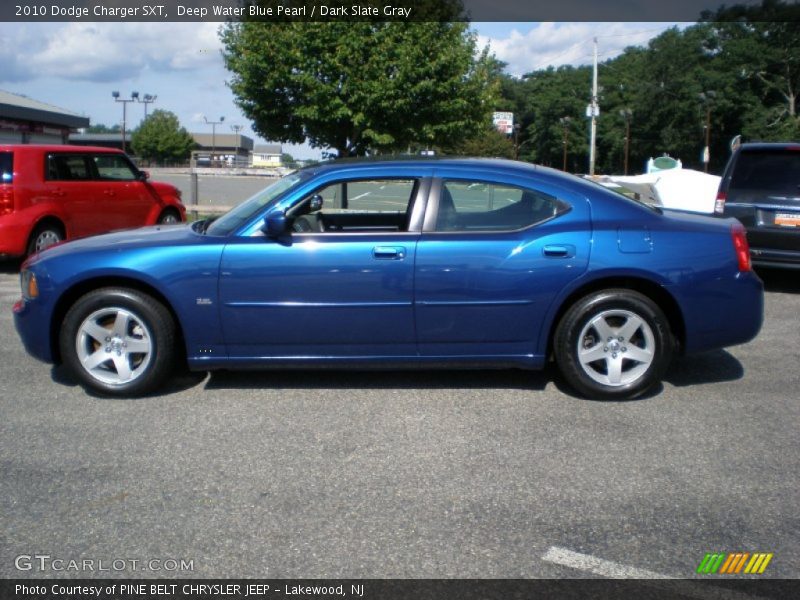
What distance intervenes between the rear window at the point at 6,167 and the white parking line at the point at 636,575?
9.19 metres

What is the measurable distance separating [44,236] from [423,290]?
730 centimetres

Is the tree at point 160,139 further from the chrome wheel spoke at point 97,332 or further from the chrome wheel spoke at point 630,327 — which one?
the chrome wheel spoke at point 630,327

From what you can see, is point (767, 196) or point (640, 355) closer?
point (640, 355)

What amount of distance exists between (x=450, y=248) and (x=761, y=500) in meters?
2.28

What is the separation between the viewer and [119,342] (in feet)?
17.8

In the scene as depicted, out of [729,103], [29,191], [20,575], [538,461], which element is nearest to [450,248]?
[538,461]

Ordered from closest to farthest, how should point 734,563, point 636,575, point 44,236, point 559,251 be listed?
point 636,575 < point 734,563 < point 559,251 < point 44,236

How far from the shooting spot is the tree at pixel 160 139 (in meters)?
100

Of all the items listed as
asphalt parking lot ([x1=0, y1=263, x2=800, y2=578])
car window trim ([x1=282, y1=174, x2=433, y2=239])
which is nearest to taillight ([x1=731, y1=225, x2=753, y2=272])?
asphalt parking lot ([x1=0, y1=263, x2=800, y2=578])

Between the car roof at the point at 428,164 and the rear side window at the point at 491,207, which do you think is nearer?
the rear side window at the point at 491,207

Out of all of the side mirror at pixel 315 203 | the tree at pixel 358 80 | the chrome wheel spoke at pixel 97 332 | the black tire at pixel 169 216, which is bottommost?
the chrome wheel spoke at pixel 97 332

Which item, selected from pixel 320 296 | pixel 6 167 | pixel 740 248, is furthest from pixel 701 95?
pixel 320 296

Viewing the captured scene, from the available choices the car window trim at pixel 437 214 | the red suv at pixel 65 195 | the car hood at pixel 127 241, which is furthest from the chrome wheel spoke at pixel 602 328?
the red suv at pixel 65 195

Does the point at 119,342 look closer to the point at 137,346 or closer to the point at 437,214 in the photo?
the point at 137,346
